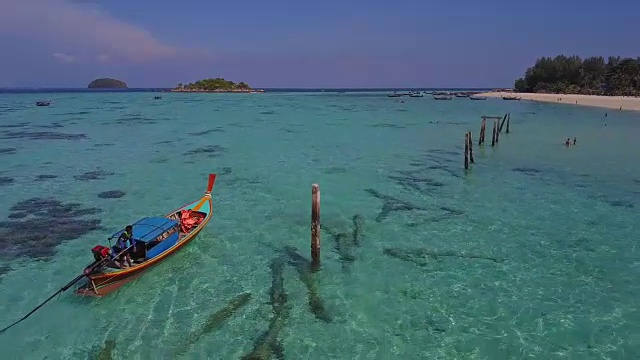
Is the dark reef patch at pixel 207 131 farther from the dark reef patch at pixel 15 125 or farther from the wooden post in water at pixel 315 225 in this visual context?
the wooden post in water at pixel 315 225

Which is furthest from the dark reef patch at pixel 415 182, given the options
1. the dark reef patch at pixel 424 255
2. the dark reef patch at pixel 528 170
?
the dark reef patch at pixel 424 255

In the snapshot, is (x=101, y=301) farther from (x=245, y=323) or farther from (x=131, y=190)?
(x=131, y=190)

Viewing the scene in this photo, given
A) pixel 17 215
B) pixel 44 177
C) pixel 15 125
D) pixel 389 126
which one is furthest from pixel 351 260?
pixel 15 125

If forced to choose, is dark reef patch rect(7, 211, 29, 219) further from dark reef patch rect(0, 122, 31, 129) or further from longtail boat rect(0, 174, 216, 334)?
dark reef patch rect(0, 122, 31, 129)

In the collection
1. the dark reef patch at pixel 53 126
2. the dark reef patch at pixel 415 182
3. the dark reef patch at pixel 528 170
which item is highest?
the dark reef patch at pixel 53 126

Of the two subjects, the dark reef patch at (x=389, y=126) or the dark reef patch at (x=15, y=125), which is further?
the dark reef patch at (x=389, y=126)

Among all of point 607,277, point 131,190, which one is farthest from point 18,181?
point 607,277
